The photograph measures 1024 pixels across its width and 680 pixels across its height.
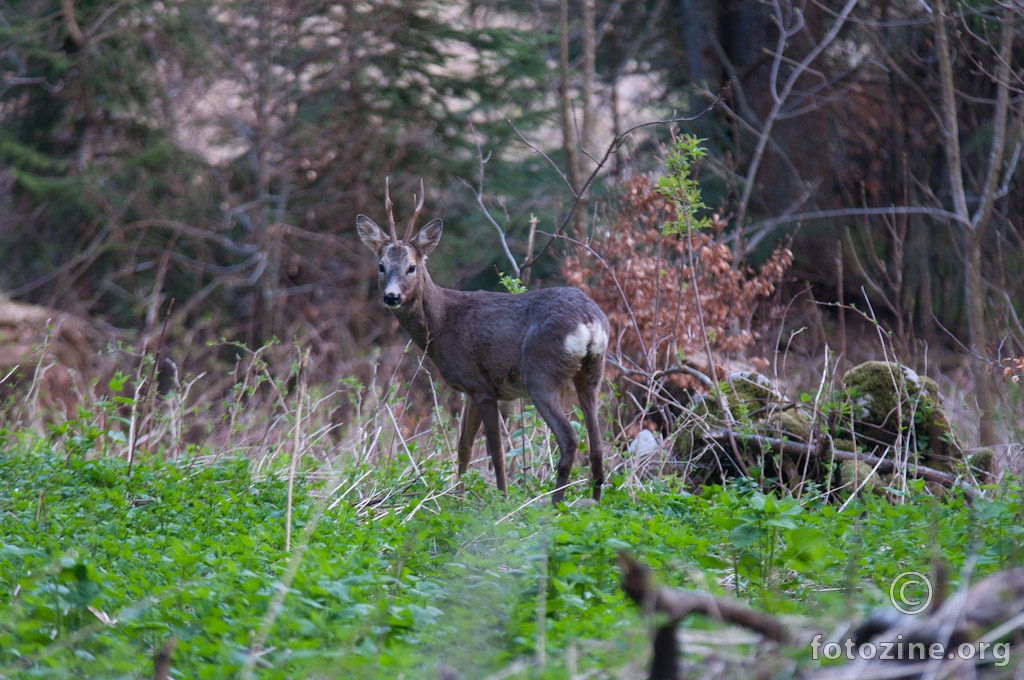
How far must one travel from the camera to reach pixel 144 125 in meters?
17.1

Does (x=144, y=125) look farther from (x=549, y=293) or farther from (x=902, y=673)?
(x=902, y=673)

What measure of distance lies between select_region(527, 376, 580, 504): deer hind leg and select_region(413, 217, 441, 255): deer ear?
140 cm

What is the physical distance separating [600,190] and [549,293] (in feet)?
31.5

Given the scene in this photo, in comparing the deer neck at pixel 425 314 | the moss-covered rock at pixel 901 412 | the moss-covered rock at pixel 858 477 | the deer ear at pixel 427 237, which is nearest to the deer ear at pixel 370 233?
the deer ear at pixel 427 237

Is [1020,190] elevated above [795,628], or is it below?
below

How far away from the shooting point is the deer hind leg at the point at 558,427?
6.34 m

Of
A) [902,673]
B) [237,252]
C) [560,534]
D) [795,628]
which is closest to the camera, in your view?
[902,673]

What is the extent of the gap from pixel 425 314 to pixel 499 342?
24.7 inches

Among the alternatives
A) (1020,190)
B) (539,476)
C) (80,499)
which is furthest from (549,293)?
(1020,190)

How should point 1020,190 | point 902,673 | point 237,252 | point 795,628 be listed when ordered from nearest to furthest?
point 902,673, point 795,628, point 1020,190, point 237,252

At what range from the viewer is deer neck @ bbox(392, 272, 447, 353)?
7.02 meters

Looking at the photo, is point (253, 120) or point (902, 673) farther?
point (253, 120)

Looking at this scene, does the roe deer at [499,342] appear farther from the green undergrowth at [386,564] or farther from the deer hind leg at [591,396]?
the green undergrowth at [386,564]

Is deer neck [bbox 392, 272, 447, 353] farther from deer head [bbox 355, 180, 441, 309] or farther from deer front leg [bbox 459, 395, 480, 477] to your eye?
deer front leg [bbox 459, 395, 480, 477]
